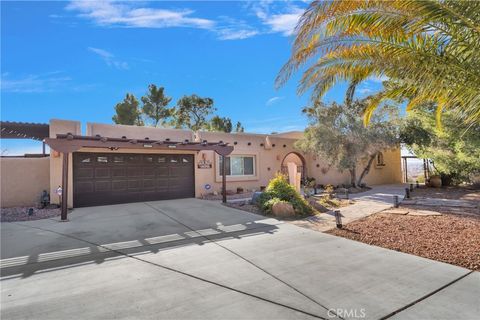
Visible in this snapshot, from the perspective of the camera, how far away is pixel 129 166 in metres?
13.2

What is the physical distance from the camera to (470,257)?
5219 mm

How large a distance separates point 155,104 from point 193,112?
16.4ft

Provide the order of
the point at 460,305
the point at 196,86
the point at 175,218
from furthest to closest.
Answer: the point at 196,86 → the point at 175,218 → the point at 460,305

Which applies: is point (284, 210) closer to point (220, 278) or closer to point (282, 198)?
point (282, 198)

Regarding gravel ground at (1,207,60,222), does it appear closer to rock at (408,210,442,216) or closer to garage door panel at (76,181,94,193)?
garage door panel at (76,181,94,193)

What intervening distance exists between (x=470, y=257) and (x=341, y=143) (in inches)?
443

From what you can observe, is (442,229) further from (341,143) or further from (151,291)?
(341,143)

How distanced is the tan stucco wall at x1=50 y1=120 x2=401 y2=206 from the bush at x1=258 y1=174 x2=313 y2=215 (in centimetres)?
524

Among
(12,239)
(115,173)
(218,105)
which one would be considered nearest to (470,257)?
(12,239)

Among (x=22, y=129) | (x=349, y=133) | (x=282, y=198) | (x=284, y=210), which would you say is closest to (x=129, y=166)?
(x=22, y=129)

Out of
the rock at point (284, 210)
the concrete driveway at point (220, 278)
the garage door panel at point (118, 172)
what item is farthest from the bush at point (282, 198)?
the garage door panel at point (118, 172)

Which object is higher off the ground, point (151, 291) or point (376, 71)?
point (376, 71)

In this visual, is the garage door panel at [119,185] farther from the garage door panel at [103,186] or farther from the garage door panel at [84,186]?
the garage door panel at [84,186]

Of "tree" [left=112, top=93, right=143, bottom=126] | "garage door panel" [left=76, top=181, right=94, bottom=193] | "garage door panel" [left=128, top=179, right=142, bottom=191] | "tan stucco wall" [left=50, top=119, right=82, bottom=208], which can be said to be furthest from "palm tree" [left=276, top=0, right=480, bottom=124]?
"tree" [left=112, top=93, right=143, bottom=126]
